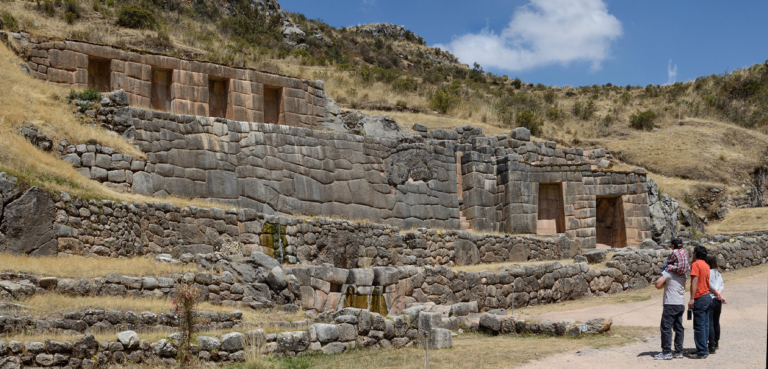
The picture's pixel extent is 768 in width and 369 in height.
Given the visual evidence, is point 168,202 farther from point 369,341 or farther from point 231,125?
point 369,341

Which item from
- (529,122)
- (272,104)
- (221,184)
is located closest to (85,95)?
(221,184)

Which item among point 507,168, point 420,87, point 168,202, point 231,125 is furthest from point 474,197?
point 420,87

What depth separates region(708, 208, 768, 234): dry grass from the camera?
28234mm

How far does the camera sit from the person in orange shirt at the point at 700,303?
27.3 ft

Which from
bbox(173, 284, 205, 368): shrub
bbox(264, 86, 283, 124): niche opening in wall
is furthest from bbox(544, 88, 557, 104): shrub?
bbox(173, 284, 205, 368): shrub

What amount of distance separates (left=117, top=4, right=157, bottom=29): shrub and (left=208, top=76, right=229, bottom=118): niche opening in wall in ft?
45.0

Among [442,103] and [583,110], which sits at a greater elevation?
[583,110]

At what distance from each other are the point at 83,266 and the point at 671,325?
8.70 meters

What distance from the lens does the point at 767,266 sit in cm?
2058

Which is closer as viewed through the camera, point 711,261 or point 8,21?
point 711,261

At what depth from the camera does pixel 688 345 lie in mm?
9477

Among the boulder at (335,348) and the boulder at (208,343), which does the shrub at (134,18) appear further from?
the boulder at (208,343)

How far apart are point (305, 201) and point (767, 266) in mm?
14224

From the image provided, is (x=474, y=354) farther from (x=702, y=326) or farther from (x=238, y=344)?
(x=238, y=344)
